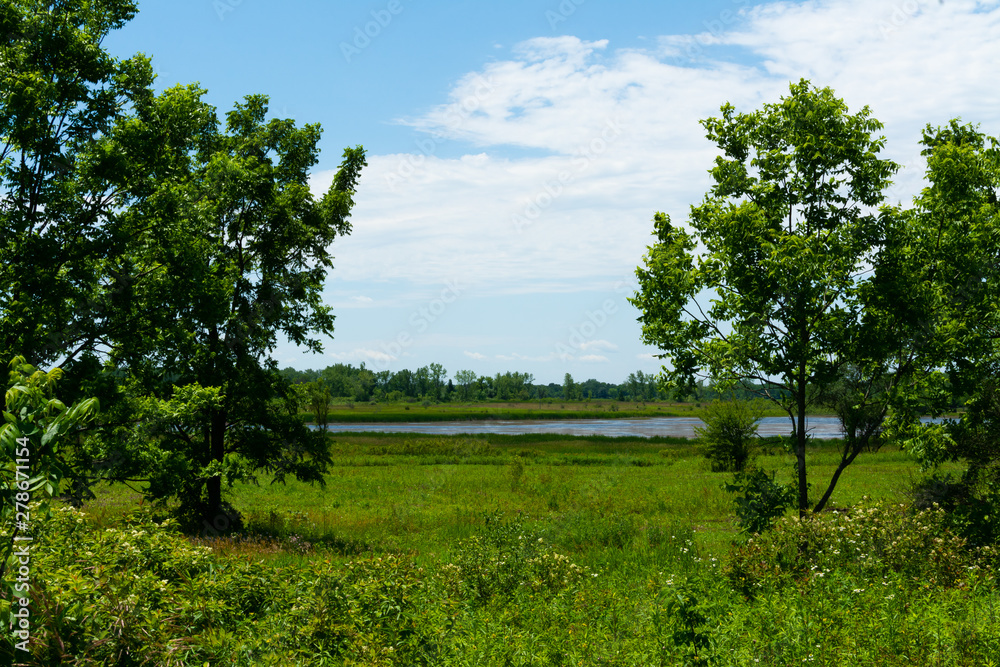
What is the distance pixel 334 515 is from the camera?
2355cm

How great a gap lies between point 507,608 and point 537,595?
2.57 feet

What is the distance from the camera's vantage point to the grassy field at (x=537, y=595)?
6.07 m

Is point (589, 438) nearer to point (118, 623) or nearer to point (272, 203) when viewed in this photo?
point (272, 203)

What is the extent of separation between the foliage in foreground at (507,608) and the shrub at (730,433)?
25555 millimetres

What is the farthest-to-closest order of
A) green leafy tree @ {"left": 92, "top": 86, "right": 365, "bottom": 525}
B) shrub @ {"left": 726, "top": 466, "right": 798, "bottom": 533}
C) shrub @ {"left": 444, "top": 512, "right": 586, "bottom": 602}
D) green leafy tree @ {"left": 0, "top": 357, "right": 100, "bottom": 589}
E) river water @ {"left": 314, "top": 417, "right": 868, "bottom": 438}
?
river water @ {"left": 314, "top": 417, "right": 868, "bottom": 438} < green leafy tree @ {"left": 92, "top": 86, "right": 365, "bottom": 525} < shrub @ {"left": 726, "top": 466, "right": 798, "bottom": 533} < shrub @ {"left": 444, "top": 512, "right": 586, "bottom": 602} < green leafy tree @ {"left": 0, "top": 357, "right": 100, "bottom": 589}

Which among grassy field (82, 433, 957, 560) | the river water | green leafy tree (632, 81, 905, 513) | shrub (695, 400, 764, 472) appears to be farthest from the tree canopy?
the river water

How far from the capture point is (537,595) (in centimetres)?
1027

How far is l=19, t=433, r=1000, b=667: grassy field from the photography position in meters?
6.07

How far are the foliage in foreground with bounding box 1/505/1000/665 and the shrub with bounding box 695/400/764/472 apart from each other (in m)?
25.6

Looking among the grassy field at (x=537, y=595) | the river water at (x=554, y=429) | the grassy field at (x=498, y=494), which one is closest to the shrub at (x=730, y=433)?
the grassy field at (x=498, y=494)

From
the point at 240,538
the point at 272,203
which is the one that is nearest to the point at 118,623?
the point at 240,538

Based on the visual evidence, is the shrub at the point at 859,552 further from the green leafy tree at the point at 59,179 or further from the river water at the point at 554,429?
the river water at the point at 554,429

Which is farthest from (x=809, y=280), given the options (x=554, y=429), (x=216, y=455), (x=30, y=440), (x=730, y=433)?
(x=554, y=429)

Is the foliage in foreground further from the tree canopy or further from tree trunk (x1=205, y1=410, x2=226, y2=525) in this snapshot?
tree trunk (x1=205, y1=410, x2=226, y2=525)
